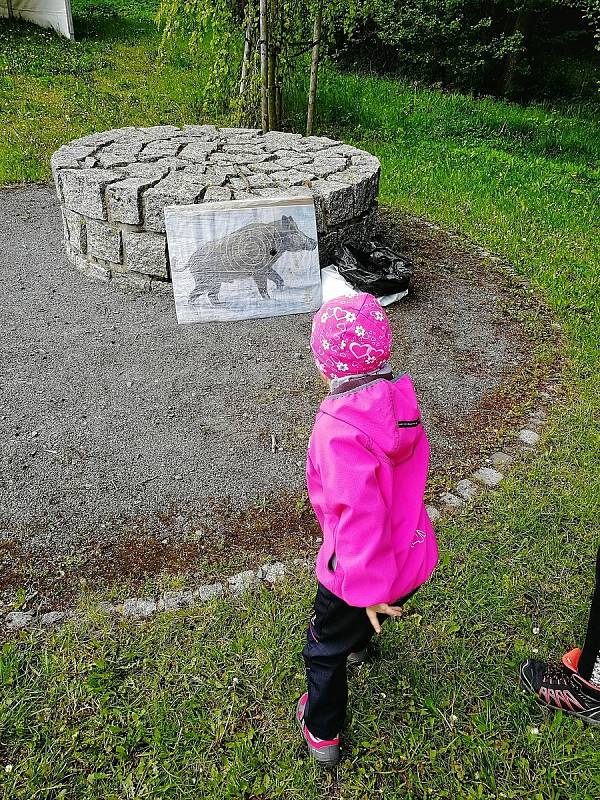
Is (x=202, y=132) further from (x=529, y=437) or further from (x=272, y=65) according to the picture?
(x=529, y=437)

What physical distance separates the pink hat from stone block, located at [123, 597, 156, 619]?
1.34 metres


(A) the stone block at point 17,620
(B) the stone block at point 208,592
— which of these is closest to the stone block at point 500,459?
(B) the stone block at point 208,592

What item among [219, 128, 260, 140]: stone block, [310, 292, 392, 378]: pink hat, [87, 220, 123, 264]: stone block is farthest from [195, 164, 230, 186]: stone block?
[310, 292, 392, 378]: pink hat

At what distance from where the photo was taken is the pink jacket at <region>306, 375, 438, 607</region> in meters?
1.56

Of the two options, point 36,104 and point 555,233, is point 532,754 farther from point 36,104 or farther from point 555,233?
point 36,104

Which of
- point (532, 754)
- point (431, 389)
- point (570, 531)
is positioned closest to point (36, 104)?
point (431, 389)

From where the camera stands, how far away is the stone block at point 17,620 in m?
2.42

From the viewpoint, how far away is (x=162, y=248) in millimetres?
4426

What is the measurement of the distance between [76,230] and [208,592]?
325 centimetres

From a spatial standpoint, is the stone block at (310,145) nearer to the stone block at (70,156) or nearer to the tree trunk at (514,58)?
the stone block at (70,156)

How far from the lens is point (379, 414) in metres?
1.59

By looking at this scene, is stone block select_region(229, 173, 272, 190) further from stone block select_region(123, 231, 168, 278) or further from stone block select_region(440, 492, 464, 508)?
stone block select_region(440, 492, 464, 508)

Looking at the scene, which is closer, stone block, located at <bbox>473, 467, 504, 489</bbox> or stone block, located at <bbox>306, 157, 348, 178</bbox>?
stone block, located at <bbox>473, 467, 504, 489</bbox>

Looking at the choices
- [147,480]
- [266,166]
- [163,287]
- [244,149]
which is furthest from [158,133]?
[147,480]
